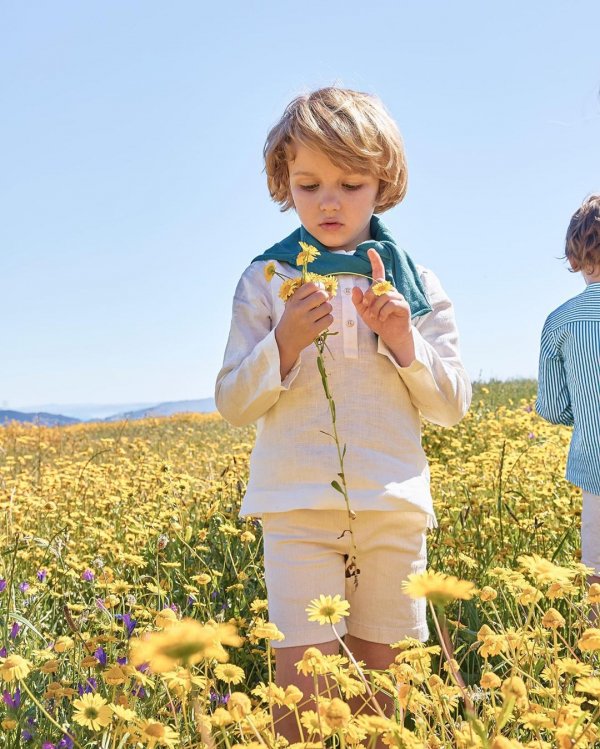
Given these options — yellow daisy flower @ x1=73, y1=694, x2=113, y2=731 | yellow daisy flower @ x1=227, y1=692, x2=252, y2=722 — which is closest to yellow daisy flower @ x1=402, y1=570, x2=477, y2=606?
yellow daisy flower @ x1=227, y1=692, x2=252, y2=722

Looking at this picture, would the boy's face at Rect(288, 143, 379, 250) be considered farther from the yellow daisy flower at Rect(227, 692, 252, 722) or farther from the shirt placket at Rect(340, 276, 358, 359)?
the yellow daisy flower at Rect(227, 692, 252, 722)

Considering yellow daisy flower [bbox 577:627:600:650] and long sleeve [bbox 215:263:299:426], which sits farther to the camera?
long sleeve [bbox 215:263:299:426]

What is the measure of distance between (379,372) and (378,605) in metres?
0.59

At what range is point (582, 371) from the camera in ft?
A: 9.15

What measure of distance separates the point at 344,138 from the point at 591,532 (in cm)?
148

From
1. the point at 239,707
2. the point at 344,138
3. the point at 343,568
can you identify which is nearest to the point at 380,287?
the point at 344,138

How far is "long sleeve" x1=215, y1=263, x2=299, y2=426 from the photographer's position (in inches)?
79.4

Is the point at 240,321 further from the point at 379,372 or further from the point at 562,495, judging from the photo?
the point at 562,495

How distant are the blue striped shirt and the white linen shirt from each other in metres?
0.71

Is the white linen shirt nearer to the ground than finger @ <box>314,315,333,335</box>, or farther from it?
nearer to the ground

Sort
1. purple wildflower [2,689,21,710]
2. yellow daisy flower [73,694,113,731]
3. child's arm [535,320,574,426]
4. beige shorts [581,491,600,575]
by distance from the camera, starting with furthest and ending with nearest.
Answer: child's arm [535,320,574,426] < beige shorts [581,491,600,575] < purple wildflower [2,689,21,710] < yellow daisy flower [73,694,113,731]

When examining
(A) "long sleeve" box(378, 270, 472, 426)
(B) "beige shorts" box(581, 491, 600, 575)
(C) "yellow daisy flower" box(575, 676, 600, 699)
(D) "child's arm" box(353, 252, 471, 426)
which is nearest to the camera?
(C) "yellow daisy flower" box(575, 676, 600, 699)

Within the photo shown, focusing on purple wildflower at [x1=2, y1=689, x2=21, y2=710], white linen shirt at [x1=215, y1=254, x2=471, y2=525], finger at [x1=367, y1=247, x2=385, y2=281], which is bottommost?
purple wildflower at [x1=2, y1=689, x2=21, y2=710]

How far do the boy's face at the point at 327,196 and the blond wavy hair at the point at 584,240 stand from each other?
118cm
